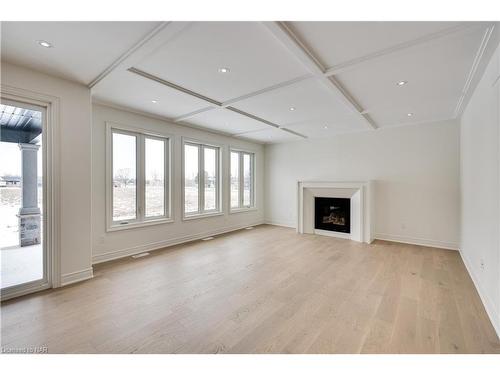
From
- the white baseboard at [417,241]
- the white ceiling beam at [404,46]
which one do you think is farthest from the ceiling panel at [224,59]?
the white baseboard at [417,241]

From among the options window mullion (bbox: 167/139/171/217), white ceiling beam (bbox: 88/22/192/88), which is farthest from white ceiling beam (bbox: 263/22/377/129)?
window mullion (bbox: 167/139/171/217)

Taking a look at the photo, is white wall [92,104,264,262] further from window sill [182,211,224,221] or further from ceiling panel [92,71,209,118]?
ceiling panel [92,71,209,118]

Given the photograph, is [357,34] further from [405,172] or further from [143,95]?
[405,172]

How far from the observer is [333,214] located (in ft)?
18.4

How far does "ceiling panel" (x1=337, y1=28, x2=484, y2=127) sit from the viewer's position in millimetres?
2035

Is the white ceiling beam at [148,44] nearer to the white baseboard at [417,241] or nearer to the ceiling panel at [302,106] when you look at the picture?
the ceiling panel at [302,106]

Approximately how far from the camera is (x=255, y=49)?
206 centimetres

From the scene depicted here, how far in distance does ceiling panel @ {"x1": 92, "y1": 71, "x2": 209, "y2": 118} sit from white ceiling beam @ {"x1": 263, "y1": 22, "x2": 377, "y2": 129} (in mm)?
1734

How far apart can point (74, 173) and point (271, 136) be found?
4419 mm

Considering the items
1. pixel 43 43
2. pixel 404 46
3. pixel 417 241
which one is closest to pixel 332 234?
pixel 417 241

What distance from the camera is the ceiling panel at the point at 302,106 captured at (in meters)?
2.98

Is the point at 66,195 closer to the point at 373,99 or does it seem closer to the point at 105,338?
the point at 105,338
